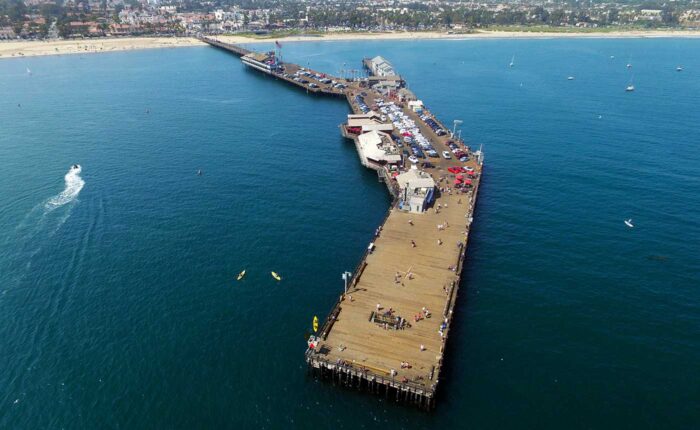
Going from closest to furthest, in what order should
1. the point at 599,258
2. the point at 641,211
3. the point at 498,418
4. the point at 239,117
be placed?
the point at 498,418
the point at 599,258
the point at 641,211
the point at 239,117

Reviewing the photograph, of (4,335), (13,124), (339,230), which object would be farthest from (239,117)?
(4,335)

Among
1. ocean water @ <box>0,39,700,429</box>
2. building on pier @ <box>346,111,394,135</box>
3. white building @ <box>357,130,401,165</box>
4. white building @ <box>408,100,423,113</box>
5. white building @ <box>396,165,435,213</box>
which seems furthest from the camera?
white building @ <box>408,100,423,113</box>

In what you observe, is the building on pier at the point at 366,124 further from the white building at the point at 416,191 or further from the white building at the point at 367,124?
the white building at the point at 416,191

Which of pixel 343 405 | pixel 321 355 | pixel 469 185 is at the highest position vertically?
pixel 469 185

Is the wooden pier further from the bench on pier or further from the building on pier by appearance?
the building on pier

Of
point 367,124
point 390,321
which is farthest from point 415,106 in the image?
point 390,321

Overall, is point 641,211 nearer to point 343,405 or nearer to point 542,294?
point 542,294

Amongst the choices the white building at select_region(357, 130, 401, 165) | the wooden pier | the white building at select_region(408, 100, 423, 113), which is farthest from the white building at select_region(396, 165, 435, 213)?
the white building at select_region(408, 100, 423, 113)
